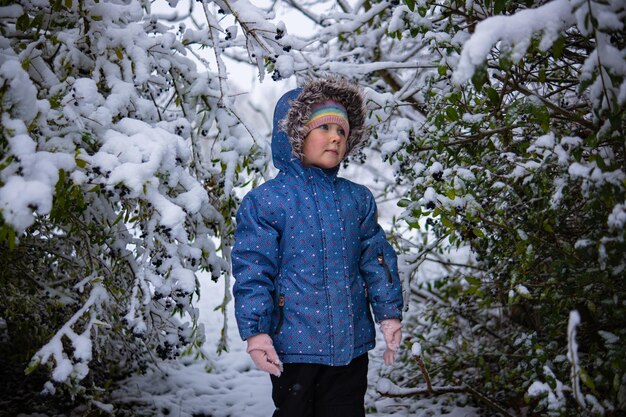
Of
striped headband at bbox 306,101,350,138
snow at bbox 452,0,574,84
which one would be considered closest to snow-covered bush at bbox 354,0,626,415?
snow at bbox 452,0,574,84

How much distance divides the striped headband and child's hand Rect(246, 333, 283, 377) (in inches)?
35.4

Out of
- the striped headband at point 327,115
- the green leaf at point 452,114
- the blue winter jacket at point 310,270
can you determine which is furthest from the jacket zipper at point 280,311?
the green leaf at point 452,114

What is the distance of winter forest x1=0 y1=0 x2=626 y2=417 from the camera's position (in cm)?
142

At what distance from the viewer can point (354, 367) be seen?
2137 mm

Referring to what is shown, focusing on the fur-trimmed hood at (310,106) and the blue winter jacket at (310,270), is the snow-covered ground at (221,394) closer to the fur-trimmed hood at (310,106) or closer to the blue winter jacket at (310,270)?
the blue winter jacket at (310,270)

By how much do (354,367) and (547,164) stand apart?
1111 mm

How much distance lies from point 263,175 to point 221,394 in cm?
189

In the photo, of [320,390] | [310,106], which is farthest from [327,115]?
[320,390]

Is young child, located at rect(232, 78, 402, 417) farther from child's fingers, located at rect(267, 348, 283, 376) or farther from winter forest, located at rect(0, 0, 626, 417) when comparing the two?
winter forest, located at rect(0, 0, 626, 417)

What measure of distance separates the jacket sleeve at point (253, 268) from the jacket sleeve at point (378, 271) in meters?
0.42

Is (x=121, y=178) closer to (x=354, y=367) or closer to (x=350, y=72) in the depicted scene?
(x=354, y=367)

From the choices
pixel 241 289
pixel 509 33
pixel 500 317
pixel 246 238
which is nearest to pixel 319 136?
pixel 246 238

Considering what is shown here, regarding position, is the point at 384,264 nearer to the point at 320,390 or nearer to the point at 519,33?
the point at 320,390

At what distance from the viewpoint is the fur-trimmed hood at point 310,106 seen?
7.30 ft
